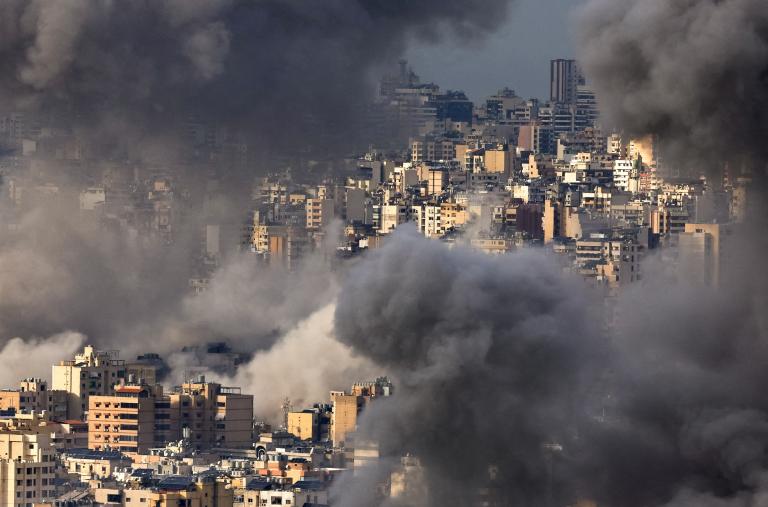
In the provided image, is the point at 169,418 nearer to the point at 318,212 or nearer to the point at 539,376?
the point at 318,212

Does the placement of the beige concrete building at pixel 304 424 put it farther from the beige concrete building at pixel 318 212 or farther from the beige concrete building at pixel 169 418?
the beige concrete building at pixel 318 212

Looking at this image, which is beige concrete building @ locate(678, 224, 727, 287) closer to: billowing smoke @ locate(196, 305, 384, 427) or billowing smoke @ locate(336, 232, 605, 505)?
billowing smoke @ locate(336, 232, 605, 505)

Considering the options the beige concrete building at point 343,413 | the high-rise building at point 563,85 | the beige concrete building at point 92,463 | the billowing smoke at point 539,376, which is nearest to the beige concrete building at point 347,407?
the beige concrete building at point 343,413

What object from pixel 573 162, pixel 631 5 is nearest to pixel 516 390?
pixel 631 5

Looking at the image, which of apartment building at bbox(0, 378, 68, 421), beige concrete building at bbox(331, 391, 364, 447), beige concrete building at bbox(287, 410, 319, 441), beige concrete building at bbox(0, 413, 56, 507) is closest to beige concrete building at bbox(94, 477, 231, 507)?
beige concrete building at bbox(0, 413, 56, 507)

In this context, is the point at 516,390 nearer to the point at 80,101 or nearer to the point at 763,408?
the point at 763,408

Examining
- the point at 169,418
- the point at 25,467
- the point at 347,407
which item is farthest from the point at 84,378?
the point at 25,467
